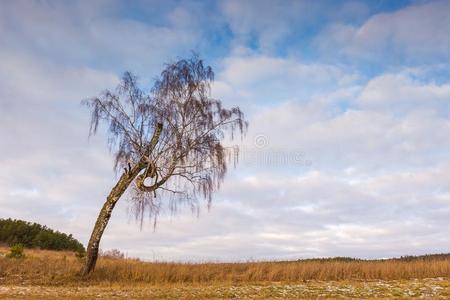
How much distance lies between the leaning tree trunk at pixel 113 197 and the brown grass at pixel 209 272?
1512mm

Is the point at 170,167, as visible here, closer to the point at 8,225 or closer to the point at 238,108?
the point at 238,108

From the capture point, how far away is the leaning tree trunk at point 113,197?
87.6 feet

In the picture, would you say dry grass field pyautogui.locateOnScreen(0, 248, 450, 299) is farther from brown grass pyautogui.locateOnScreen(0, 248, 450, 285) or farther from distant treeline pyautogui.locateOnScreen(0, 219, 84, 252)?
distant treeline pyautogui.locateOnScreen(0, 219, 84, 252)

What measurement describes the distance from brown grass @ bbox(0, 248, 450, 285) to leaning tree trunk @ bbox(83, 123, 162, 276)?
1512 mm

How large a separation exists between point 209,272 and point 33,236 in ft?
94.0

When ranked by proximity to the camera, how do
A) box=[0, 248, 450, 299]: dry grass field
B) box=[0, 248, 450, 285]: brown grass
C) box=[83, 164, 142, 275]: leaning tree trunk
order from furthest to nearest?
box=[83, 164, 142, 275]: leaning tree trunk
box=[0, 248, 450, 285]: brown grass
box=[0, 248, 450, 299]: dry grass field

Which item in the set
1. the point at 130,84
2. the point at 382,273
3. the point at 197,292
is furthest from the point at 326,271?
the point at 130,84

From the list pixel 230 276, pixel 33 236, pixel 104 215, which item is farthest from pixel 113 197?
pixel 33 236

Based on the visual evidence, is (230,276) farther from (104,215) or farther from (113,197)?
(113,197)

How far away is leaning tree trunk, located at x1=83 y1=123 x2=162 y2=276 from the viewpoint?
26688 millimetres

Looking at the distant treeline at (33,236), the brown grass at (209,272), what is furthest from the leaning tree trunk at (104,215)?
the distant treeline at (33,236)

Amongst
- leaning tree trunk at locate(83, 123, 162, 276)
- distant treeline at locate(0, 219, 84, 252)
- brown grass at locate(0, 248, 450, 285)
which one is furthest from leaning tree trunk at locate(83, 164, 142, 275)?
distant treeline at locate(0, 219, 84, 252)

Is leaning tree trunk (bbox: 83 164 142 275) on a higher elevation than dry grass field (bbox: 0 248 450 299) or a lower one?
higher

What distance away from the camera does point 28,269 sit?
87.8 ft
